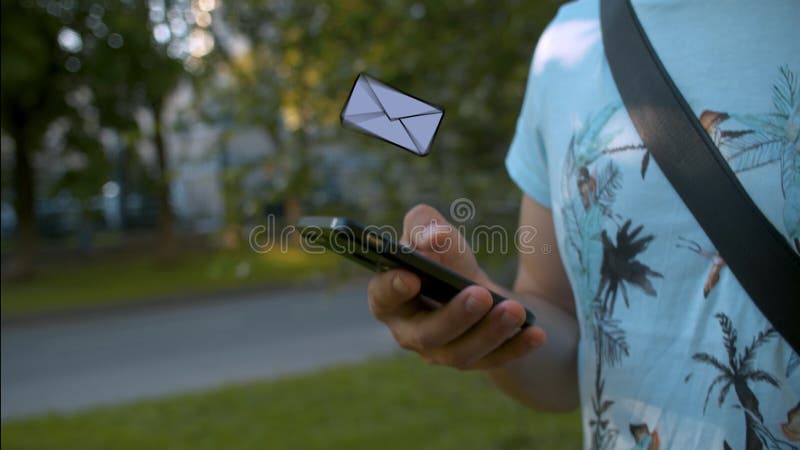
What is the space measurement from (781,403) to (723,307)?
0.12 m

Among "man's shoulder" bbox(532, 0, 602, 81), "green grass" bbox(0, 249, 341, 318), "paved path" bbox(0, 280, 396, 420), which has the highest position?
"man's shoulder" bbox(532, 0, 602, 81)

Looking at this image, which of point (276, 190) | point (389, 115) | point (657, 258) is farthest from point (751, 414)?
point (276, 190)

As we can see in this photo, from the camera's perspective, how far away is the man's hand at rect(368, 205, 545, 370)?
805 millimetres

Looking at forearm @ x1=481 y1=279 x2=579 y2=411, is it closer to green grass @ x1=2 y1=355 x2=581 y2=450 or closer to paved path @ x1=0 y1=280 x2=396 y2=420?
green grass @ x1=2 y1=355 x2=581 y2=450

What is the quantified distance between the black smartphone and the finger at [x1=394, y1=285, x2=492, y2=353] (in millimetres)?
14

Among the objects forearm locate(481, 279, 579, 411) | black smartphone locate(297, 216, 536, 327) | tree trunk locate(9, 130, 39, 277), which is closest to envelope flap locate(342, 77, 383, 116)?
black smartphone locate(297, 216, 536, 327)

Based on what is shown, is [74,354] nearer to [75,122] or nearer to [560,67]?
[75,122]

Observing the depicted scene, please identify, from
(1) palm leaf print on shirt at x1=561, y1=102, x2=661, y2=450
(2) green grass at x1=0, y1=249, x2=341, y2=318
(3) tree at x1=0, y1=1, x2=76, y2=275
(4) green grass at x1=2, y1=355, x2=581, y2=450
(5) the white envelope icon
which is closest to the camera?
(5) the white envelope icon

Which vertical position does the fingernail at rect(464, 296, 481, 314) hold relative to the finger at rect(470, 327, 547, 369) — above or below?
above

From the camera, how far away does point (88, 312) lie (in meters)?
10.5

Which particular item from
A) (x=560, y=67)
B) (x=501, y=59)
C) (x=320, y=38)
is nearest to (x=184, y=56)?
(x=320, y=38)

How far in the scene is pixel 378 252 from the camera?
715 mm

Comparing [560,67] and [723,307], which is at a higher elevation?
[560,67]

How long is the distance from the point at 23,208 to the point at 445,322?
44.2 ft
